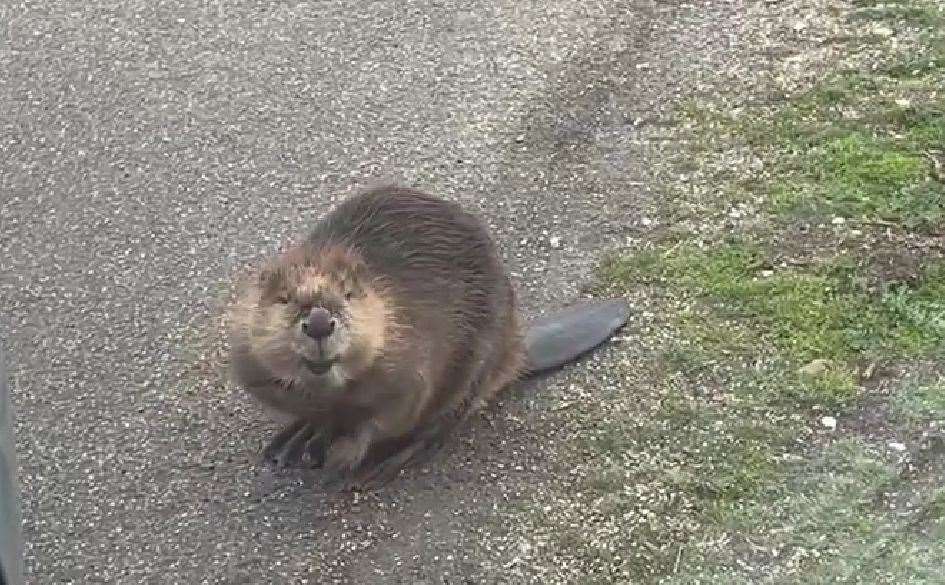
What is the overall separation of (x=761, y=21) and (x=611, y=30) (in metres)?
0.46

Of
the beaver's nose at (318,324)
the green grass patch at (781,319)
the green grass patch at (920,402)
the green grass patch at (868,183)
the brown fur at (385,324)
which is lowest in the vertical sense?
the green grass patch at (920,402)

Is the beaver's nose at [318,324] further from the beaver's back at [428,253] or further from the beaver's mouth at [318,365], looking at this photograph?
the beaver's back at [428,253]

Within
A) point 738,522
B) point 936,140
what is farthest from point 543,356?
point 936,140

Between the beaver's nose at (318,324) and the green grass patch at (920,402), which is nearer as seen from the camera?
the beaver's nose at (318,324)

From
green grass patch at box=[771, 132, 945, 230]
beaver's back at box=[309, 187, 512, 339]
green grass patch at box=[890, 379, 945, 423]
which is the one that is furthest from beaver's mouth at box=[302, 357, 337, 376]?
green grass patch at box=[771, 132, 945, 230]

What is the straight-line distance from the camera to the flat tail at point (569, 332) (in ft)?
10.7

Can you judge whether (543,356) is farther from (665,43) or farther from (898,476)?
(665,43)

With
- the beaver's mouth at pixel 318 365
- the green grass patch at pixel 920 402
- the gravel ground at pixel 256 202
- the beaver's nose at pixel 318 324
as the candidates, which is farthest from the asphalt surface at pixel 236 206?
the green grass patch at pixel 920 402

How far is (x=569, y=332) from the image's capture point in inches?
130

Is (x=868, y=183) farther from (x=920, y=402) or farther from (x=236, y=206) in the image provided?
(x=236, y=206)

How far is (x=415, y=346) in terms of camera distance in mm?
Answer: 2949

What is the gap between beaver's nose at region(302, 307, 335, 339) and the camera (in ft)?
8.77

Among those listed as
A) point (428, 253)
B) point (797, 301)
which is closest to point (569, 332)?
point (428, 253)

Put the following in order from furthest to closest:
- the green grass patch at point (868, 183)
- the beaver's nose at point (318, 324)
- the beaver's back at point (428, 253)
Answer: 1. the green grass patch at point (868, 183)
2. the beaver's back at point (428, 253)
3. the beaver's nose at point (318, 324)
